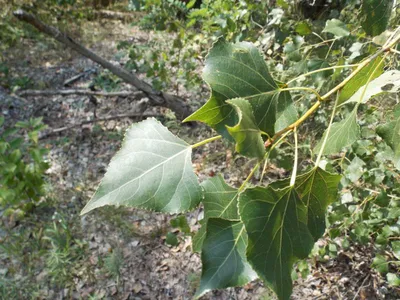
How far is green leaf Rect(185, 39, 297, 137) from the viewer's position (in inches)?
19.2

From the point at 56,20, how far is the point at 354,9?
339 centimetres

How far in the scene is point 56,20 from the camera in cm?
396

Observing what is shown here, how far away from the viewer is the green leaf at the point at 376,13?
2.19 feet

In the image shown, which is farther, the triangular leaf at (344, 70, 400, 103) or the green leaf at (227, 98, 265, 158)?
the triangular leaf at (344, 70, 400, 103)

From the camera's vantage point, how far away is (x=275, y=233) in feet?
1.36

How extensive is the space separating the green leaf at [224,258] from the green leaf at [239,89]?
13 centimetres

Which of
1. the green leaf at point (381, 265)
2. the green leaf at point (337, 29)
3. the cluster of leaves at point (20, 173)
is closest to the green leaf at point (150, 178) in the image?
the green leaf at point (337, 29)

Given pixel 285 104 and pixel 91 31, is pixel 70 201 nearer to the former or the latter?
pixel 285 104

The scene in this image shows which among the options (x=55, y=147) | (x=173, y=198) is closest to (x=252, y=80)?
(x=173, y=198)

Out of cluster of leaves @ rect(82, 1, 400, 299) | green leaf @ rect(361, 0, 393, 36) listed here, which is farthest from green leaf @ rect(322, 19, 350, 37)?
cluster of leaves @ rect(82, 1, 400, 299)

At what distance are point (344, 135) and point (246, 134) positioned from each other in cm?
28

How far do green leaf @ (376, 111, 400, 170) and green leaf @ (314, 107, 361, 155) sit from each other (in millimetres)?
40

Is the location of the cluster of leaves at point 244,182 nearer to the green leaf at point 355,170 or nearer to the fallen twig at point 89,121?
the green leaf at point 355,170

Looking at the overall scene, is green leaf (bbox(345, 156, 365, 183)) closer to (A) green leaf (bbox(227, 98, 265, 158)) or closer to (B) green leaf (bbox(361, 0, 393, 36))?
(B) green leaf (bbox(361, 0, 393, 36))
